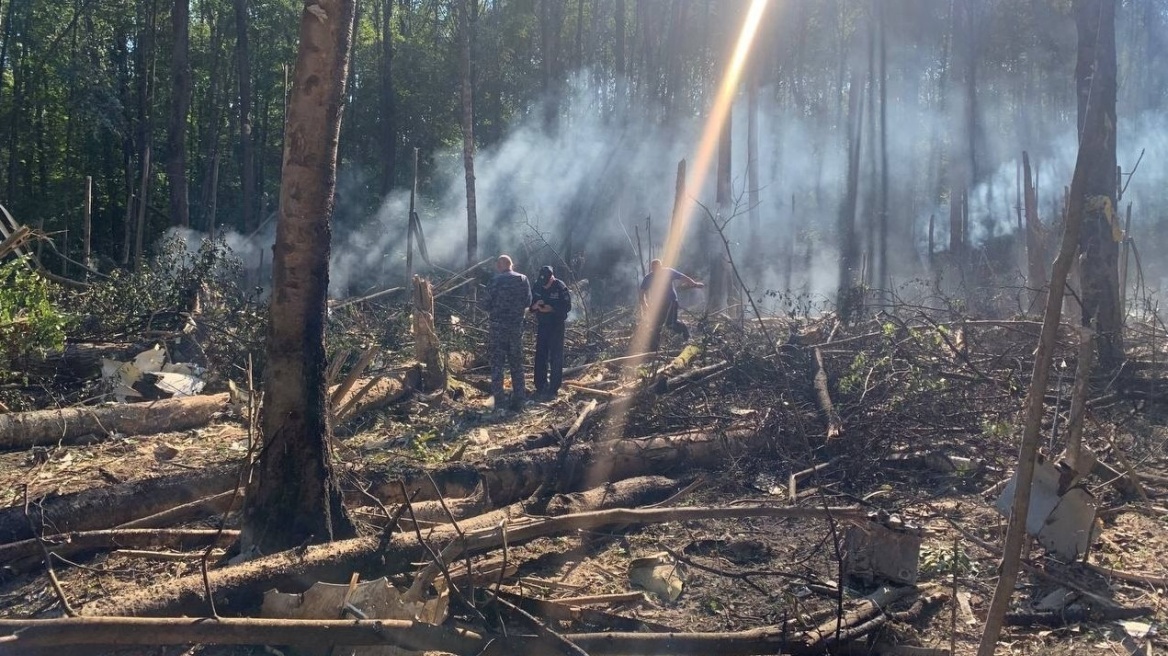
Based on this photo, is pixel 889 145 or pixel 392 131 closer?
pixel 392 131

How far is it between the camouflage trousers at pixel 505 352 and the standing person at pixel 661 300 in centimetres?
228

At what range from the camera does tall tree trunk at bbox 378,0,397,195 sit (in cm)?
2741

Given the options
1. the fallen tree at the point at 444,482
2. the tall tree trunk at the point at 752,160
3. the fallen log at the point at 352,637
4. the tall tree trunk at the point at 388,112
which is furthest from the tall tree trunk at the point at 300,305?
the tall tree trunk at the point at 388,112

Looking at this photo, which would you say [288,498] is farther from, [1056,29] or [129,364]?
[1056,29]

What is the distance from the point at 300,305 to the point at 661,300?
7.56 metres

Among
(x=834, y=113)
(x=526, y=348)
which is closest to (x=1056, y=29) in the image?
(x=834, y=113)

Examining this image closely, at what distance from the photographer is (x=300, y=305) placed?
465 centimetres

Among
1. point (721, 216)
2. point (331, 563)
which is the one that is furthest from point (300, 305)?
point (721, 216)

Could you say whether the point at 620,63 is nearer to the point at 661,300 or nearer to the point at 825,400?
the point at 661,300

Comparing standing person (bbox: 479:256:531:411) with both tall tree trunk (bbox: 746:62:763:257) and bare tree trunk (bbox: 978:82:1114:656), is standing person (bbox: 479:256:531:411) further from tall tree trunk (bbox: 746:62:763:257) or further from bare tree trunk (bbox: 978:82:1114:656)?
tall tree trunk (bbox: 746:62:763:257)

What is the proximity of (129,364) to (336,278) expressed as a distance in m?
13.8

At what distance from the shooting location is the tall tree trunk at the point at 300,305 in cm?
462

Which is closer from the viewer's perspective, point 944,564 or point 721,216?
point 944,564

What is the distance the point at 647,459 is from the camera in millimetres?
7129
